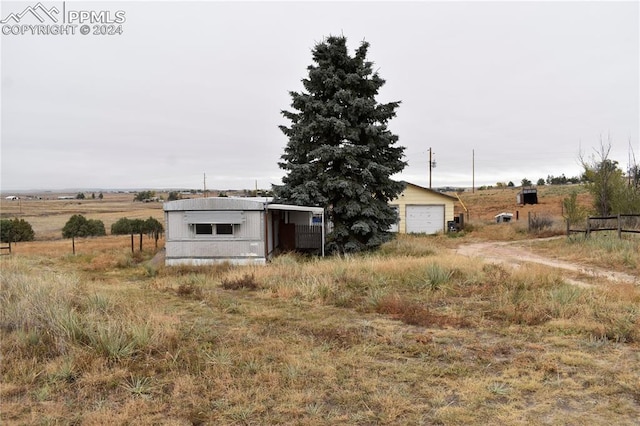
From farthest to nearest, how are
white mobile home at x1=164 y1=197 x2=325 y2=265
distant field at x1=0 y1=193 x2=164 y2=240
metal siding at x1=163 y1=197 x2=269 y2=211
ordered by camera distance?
distant field at x1=0 y1=193 x2=164 y2=240
white mobile home at x1=164 y1=197 x2=325 y2=265
metal siding at x1=163 y1=197 x2=269 y2=211

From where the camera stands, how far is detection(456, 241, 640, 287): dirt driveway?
10602 mm

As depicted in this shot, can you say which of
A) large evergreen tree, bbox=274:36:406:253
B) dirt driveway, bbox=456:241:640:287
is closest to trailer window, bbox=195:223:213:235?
large evergreen tree, bbox=274:36:406:253

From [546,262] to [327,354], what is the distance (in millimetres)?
11582

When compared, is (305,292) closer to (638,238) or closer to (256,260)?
(256,260)

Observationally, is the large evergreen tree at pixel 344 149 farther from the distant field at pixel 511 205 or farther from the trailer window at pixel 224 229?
the distant field at pixel 511 205

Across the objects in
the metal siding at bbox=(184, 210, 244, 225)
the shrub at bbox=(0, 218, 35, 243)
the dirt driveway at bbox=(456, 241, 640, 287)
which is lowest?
the dirt driveway at bbox=(456, 241, 640, 287)

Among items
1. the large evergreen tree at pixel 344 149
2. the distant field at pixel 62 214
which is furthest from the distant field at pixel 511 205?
the distant field at pixel 62 214

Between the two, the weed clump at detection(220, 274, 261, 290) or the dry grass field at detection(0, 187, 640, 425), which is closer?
the dry grass field at detection(0, 187, 640, 425)

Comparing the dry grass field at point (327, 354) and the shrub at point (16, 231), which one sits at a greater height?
the shrub at point (16, 231)

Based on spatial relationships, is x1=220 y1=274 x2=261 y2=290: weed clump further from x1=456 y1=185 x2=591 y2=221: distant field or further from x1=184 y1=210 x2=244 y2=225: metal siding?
x1=456 y1=185 x2=591 y2=221: distant field

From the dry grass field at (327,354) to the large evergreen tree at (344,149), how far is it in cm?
733

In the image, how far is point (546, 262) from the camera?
14281mm

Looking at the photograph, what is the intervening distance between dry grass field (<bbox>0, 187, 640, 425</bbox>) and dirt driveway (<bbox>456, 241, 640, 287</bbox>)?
77 centimetres

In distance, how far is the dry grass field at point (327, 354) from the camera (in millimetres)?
3986
